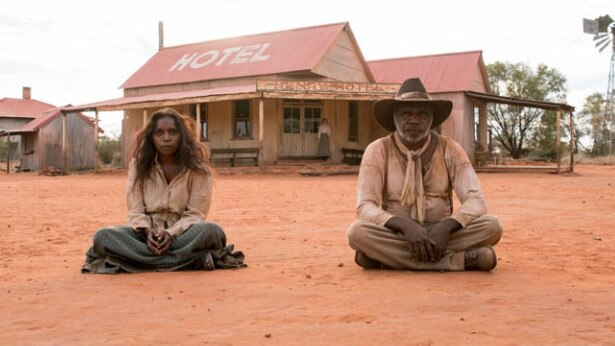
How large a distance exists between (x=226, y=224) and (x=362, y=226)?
167 inches

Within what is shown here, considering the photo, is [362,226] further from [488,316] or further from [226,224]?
[226,224]

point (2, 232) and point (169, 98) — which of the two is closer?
point (2, 232)

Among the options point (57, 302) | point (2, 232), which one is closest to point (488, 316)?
point (57, 302)

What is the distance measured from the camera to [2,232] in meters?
7.98

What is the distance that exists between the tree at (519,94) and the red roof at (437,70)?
8.26 m

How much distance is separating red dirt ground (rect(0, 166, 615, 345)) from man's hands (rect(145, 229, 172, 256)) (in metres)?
0.20

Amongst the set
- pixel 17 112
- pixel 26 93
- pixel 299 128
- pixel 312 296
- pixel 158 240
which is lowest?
pixel 312 296

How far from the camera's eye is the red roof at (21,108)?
133 ft

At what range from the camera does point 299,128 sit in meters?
22.9

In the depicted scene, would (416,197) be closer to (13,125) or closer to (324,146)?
(324,146)

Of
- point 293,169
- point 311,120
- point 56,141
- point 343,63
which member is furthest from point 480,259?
point 56,141

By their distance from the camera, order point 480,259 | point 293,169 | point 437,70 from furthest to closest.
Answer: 1. point 437,70
2. point 293,169
3. point 480,259

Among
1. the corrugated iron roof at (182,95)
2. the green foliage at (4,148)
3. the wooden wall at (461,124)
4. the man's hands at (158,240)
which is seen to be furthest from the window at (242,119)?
the green foliage at (4,148)

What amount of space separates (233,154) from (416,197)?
60.9 ft
